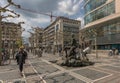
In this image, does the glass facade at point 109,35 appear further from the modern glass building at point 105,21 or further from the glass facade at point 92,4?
the glass facade at point 92,4

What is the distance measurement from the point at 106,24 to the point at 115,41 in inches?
239

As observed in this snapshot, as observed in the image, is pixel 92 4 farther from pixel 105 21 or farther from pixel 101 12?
pixel 105 21

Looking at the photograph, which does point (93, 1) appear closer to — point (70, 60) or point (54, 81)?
point (70, 60)

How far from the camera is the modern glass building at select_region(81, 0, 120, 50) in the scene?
40312mm

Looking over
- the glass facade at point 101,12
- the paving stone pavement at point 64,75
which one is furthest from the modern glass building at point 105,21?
the paving stone pavement at point 64,75

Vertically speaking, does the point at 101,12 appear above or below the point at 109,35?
above

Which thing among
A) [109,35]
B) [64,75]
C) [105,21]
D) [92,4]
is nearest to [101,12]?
[105,21]

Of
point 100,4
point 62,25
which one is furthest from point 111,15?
point 62,25

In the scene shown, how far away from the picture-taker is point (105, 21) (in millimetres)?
43875

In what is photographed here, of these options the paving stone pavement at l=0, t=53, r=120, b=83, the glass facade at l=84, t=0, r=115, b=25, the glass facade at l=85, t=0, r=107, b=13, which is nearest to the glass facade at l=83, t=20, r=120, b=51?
the glass facade at l=84, t=0, r=115, b=25

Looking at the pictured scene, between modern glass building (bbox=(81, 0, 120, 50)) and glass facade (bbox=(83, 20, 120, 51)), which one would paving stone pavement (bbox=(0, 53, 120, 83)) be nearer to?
modern glass building (bbox=(81, 0, 120, 50))

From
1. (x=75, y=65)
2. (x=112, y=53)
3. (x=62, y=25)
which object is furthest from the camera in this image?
(x=62, y=25)

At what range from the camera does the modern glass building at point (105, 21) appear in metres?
40.3

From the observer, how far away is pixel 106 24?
149 feet
